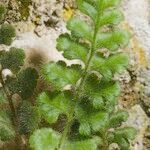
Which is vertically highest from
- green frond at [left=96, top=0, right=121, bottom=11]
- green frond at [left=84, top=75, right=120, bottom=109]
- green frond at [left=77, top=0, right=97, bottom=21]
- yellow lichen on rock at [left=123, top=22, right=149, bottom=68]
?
green frond at [left=96, top=0, right=121, bottom=11]

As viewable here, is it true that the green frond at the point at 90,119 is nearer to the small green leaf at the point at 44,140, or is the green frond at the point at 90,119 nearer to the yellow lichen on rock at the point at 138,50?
the small green leaf at the point at 44,140

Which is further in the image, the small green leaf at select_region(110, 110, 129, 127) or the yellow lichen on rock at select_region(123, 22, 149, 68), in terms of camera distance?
the yellow lichen on rock at select_region(123, 22, 149, 68)

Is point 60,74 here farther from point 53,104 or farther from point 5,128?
point 5,128

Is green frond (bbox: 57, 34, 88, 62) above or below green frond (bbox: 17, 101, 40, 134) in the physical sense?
above

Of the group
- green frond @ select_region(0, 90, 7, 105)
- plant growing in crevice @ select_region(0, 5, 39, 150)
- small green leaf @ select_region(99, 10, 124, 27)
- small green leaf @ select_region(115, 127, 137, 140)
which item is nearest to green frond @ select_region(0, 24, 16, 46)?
plant growing in crevice @ select_region(0, 5, 39, 150)

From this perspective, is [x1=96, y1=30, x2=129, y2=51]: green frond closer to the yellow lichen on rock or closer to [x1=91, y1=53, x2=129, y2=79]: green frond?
[x1=91, y1=53, x2=129, y2=79]: green frond

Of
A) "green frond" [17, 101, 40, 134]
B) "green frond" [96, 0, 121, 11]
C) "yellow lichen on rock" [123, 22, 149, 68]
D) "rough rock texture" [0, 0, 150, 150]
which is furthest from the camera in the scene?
"yellow lichen on rock" [123, 22, 149, 68]

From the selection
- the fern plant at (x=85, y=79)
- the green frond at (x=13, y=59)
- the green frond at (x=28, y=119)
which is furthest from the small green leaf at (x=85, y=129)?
the green frond at (x=13, y=59)

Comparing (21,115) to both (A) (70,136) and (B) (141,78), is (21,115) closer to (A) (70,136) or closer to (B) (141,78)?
(A) (70,136)
